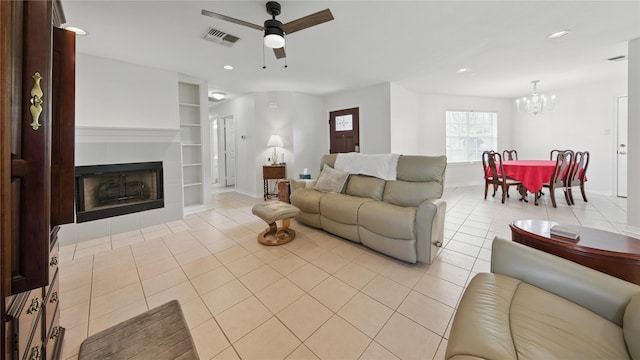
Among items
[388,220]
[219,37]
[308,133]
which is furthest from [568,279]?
[308,133]

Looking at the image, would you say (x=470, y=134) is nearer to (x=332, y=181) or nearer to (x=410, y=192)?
(x=410, y=192)

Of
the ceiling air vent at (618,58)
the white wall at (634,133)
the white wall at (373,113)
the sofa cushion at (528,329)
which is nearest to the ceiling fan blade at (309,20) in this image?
the sofa cushion at (528,329)

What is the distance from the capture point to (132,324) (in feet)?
5.39

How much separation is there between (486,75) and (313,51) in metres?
3.51

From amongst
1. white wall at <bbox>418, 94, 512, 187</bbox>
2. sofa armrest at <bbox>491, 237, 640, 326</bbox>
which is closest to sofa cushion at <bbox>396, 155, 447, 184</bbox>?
sofa armrest at <bbox>491, 237, 640, 326</bbox>

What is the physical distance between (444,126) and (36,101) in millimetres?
7192

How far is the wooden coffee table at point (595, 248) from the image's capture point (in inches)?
50.7

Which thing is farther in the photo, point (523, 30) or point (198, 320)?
point (523, 30)

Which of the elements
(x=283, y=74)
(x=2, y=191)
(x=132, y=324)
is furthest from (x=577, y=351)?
(x=283, y=74)

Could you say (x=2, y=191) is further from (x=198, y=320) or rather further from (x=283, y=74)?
(x=283, y=74)

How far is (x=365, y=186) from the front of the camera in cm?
319

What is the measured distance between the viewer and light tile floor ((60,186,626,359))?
4.82ft

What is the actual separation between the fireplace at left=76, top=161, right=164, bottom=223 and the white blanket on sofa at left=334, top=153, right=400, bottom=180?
2.94 m

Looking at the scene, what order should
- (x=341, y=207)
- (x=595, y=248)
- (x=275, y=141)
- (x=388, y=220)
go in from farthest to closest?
(x=275, y=141), (x=341, y=207), (x=388, y=220), (x=595, y=248)
